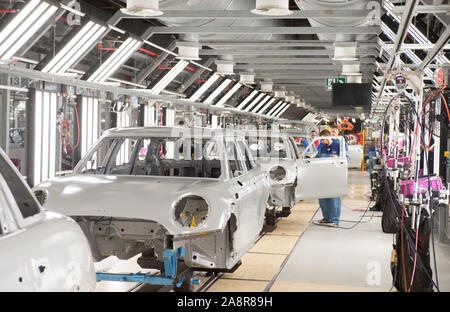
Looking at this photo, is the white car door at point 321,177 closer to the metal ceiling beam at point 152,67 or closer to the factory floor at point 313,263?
the factory floor at point 313,263

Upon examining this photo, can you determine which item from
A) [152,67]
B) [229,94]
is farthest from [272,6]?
[229,94]

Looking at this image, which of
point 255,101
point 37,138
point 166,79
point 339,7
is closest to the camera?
point 339,7

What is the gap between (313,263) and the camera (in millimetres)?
7109

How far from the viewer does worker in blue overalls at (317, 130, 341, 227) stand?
10.2 metres

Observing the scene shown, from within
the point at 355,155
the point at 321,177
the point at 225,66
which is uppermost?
the point at 225,66

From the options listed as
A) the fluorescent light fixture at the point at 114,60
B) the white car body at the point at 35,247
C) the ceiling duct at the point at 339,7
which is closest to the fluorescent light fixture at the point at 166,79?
the fluorescent light fixture at the point at 114,60

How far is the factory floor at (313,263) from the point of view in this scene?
19.7 feet

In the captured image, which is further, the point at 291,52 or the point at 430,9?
the point at 291,52

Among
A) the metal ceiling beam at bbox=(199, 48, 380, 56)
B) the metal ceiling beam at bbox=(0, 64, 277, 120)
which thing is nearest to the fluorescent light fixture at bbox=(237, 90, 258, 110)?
the metal ceiling beam at bbox=(199, 48, 380, 56)

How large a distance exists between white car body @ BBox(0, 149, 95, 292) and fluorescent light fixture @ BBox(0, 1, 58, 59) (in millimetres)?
5862

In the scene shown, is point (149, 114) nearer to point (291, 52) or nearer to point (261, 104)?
point (291, 52)

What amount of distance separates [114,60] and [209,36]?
1936 millimetres

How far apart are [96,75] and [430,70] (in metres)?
6.73

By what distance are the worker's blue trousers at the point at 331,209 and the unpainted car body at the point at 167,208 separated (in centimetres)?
409
